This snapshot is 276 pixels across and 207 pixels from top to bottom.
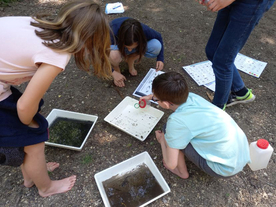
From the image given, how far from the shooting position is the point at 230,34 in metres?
1.42

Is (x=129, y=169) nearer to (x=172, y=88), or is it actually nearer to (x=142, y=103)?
(x=142, y=103)

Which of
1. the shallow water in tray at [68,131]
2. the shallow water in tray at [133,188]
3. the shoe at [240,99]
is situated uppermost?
the shoe at [240,99]

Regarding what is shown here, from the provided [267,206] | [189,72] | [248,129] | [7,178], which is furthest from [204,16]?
[7,178]

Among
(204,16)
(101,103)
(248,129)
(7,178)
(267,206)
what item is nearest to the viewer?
(267,206)

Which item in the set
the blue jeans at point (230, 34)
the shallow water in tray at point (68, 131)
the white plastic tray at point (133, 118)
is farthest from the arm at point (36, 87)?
the blue jeans at point (230, 34)

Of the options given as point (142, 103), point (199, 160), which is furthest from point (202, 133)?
point (142, 103)

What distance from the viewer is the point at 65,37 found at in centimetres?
103

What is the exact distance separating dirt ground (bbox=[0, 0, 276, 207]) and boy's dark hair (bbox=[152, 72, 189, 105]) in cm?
58

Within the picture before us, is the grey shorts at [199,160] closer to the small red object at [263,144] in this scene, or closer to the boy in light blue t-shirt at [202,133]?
the boy in light blue t-shirt at [202,133]

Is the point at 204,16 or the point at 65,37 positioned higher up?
the point at 65,37

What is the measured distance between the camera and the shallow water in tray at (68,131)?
5.64 feet

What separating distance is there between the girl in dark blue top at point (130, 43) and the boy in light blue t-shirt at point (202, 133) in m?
0.72

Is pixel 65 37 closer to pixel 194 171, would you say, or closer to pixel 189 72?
pixel 194 171

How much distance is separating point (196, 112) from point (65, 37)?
32.4 inches
